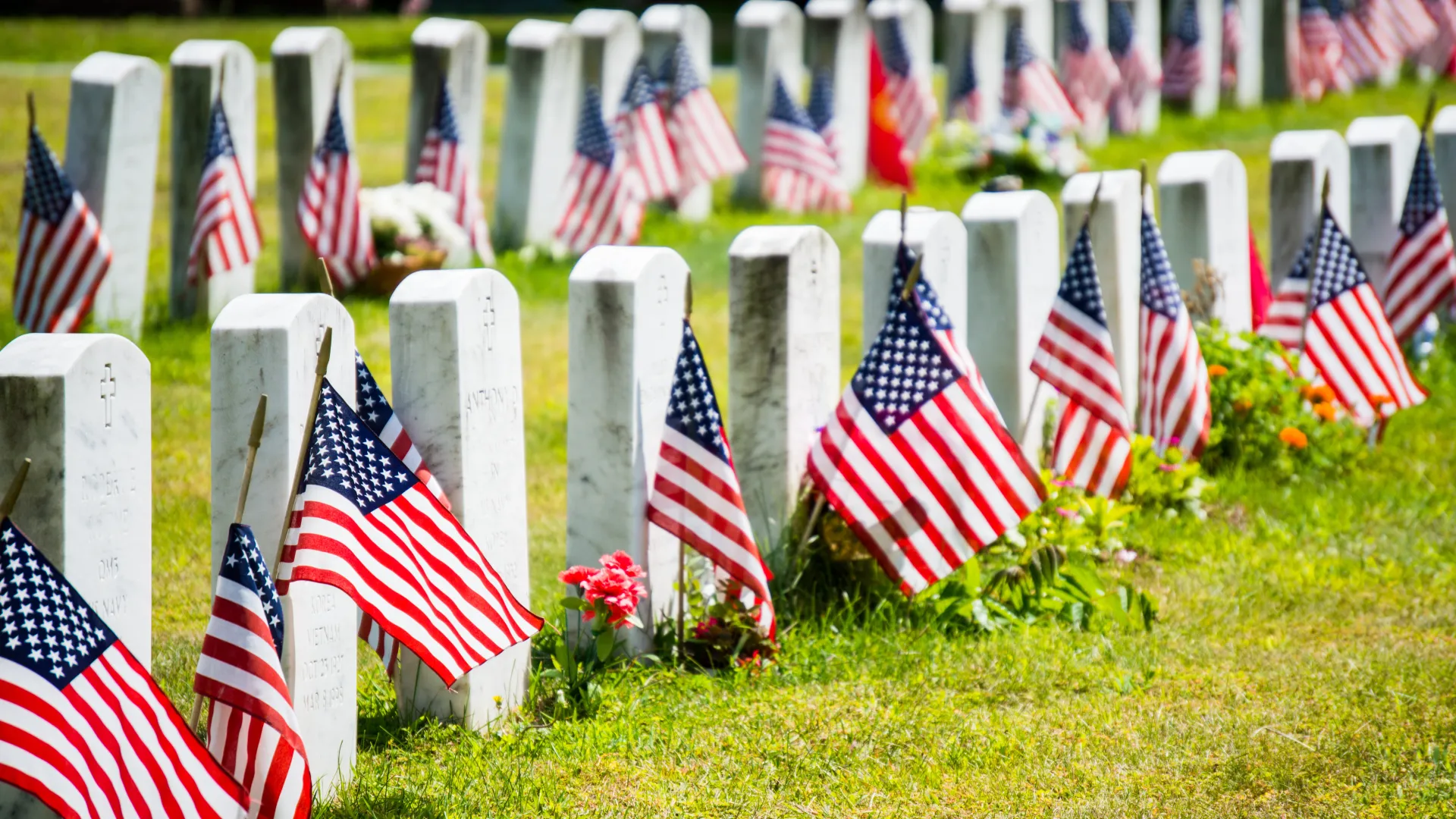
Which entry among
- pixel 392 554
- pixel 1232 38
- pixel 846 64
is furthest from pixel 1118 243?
pixel 1232 38

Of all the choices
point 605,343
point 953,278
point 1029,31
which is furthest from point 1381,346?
point 1029,31

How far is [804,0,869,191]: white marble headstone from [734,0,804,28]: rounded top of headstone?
0.32 metres

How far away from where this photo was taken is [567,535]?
437 centimetres

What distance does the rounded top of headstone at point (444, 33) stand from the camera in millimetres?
9266

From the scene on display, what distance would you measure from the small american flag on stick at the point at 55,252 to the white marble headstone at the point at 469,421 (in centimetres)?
400

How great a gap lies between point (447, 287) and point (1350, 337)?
13.5ft

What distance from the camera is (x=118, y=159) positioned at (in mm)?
7539

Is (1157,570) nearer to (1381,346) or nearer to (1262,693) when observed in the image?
(1262,693)

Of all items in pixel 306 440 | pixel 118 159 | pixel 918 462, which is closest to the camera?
pixel 306 440

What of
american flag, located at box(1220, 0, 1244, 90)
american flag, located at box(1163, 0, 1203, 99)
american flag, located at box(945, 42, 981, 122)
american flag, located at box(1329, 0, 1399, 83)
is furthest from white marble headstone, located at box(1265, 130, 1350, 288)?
american flag, located at box(1329, 0, 1399, 83)

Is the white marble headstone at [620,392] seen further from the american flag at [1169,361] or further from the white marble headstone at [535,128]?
the white marble headstone at [535,128]

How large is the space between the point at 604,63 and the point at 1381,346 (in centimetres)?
556

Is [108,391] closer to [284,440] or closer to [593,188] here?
[284,440]

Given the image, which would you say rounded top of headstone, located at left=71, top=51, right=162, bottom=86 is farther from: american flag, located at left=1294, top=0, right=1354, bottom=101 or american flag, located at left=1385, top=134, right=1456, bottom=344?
american flag, located at left=1294, top=0, right=1354, bottom=101
